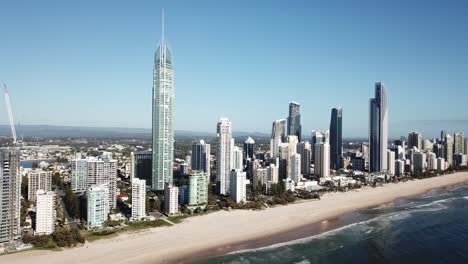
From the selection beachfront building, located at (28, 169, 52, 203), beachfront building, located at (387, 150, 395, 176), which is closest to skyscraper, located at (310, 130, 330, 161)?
beachfront building, located at (387, 150, 395, 176)

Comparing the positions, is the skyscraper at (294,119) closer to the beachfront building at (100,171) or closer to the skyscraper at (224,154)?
the skyscraper at (224,154)

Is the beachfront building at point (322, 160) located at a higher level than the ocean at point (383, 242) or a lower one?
higher

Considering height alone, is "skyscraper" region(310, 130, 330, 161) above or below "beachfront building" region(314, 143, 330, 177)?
above

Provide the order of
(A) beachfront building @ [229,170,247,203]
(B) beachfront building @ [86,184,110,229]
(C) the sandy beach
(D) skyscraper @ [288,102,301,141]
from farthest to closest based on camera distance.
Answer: (D) skyscraper @ [288,102,301,141]
(A) beachfront building @ [229,170,247,203]
(B) beachfront building @ [86,184,110,229]
(C) the sandy beach

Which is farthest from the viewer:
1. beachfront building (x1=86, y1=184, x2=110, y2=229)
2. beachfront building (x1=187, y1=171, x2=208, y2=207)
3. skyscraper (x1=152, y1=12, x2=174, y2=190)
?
skyscraper (x1=152, y1=12, x2=174, y2=190)

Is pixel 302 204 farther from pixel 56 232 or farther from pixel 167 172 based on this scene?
pixel 56 232

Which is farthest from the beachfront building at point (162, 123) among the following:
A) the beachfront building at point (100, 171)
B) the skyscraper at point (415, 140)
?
the skyscraper at point (415, 140)

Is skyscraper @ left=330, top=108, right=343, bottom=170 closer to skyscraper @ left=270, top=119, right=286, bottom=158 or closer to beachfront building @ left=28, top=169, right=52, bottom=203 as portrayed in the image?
skyscraper @ left=270, top=119, right=286, bottom=158

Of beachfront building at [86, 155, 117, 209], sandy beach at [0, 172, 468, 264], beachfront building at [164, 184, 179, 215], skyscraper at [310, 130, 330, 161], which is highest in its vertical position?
skyscraper at [310, 130, 330, 161]
